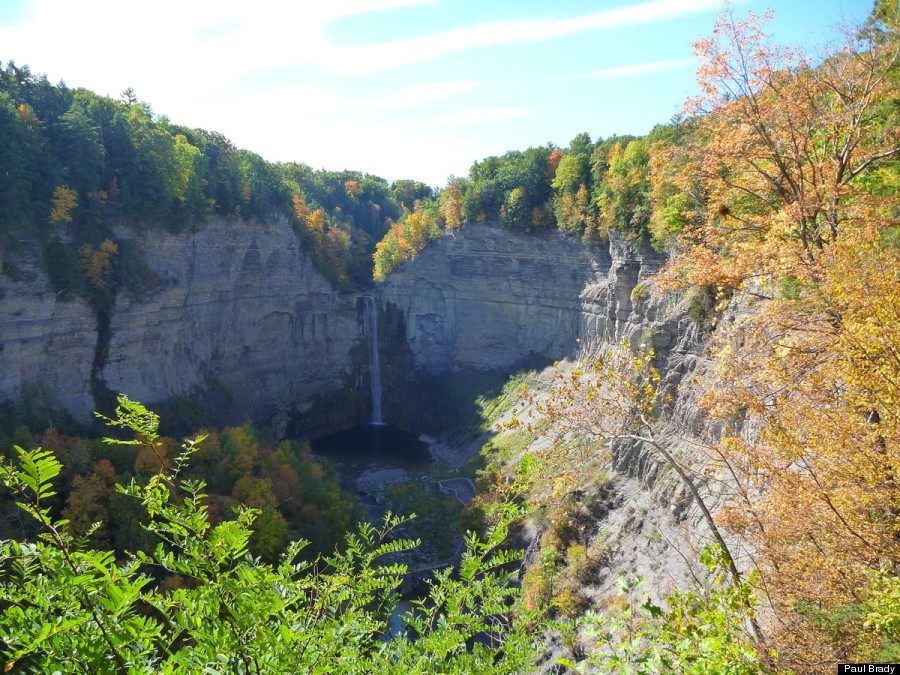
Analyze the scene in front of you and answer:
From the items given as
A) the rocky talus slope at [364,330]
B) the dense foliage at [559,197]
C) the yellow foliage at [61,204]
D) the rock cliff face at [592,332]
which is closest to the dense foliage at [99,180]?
the yellow foliage at [61,204]

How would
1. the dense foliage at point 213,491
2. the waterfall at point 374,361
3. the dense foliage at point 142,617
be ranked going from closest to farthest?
the dense foliage at point 142,617, the dense foliage at point 213,491, the waterfall at point 374,361

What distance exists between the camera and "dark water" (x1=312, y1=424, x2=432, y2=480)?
47750 millimetres

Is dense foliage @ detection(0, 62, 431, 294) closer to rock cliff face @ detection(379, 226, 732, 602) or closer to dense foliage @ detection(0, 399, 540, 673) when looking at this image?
rock cliff face @ detection(379, 226, 732, 602)

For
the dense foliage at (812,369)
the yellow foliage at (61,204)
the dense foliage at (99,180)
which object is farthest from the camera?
the yellow foliage at (61,204)

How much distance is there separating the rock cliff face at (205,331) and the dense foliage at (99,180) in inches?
59.7

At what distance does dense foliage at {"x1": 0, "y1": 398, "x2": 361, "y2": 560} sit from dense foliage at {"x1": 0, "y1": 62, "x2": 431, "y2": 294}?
11308 mm

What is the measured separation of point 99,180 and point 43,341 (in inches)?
436

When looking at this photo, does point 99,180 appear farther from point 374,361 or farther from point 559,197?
point 559,197

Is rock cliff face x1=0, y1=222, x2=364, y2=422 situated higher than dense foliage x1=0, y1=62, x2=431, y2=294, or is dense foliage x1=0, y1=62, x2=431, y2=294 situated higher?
dense foliage x1=0, y1=62, x2=431, y2=294

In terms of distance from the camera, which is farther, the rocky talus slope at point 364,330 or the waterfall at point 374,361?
the waterfall at point 374,361

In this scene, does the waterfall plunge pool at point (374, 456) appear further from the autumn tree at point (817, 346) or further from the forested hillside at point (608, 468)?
the autumn tree at point (817, 346)

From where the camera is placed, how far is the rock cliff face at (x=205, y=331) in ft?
108

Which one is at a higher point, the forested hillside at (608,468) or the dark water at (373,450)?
the forested hillside at (608,468)

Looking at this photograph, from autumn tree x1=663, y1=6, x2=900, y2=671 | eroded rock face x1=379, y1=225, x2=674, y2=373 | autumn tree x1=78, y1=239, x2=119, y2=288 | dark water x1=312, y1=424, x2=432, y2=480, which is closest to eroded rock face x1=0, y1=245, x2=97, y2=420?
autumn tree x1=78, y1=239, x2=119, y2=288
